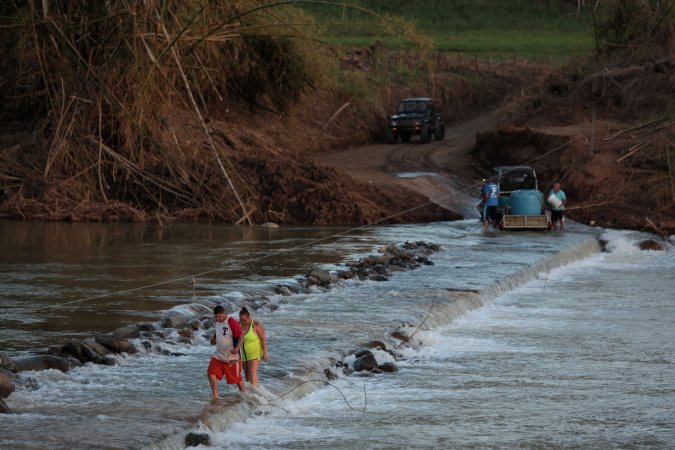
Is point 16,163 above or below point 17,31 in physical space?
below

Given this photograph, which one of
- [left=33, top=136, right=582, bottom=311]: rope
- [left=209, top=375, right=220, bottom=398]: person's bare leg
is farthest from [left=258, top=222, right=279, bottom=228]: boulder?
[left=209, top=375, right=220, bottom=398]: person's bare leg

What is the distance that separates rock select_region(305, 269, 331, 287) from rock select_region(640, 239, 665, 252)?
10947mm

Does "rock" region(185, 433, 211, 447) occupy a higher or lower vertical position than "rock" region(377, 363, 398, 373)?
higher

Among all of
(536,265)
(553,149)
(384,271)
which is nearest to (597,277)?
(536,265)

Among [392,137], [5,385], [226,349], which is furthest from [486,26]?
[226,349]

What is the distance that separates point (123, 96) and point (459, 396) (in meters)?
18.9

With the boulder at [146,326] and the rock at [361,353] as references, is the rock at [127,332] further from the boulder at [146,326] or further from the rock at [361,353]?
the rock at [361,353]

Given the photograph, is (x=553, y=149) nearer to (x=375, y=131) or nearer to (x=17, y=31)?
(x=375, y=131)

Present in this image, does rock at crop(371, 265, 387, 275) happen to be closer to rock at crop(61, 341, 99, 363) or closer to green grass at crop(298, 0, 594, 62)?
rock at crop(61, 341, 99, 363)

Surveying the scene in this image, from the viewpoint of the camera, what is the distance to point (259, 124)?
137ft

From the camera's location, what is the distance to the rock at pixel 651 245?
28.8 metres

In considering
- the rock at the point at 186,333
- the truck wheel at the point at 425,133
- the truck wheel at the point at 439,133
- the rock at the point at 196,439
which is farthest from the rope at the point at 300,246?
the truck wheel at the point at 439,133

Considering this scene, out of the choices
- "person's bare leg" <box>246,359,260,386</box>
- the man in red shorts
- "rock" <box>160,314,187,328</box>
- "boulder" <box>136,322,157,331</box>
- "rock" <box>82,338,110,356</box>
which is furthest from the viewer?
"rock" <box>160,314,187,328</box>

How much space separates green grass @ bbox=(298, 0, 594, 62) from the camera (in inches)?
2800
